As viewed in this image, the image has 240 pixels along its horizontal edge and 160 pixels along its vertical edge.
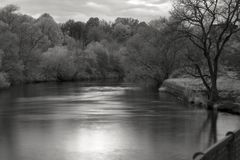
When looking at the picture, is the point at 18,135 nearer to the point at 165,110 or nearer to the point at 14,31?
the point at 165,110

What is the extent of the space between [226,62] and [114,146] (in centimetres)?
2210

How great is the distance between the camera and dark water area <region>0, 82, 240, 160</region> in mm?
15555

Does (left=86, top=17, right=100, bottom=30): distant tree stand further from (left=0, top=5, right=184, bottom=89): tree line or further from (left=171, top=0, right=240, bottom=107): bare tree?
(left=171, top=0, right=240, bottom=107): bare tree

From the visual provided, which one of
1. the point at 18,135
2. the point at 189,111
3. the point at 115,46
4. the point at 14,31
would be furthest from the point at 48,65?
the point at 18,135

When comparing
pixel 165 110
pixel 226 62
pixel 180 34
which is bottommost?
pixel 165 110

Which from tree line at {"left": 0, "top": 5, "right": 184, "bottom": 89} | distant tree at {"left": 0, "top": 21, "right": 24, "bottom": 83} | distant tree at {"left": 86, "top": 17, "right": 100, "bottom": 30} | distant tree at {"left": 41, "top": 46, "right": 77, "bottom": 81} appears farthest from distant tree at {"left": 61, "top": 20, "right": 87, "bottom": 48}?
distant tree at {"left": 0, "top": 21, "right": 24, "bottom": 83}

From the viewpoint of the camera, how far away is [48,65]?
249 feet

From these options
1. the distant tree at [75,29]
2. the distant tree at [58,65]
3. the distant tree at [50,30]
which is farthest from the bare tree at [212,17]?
the distant tree at [75,29]

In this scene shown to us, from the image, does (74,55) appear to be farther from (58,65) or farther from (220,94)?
(220,94)

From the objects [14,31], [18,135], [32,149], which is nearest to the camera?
[32,149]

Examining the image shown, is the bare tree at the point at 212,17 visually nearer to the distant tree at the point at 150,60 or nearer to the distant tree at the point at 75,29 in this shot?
the distant tree at the point at 150,60

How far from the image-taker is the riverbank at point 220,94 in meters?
28.6

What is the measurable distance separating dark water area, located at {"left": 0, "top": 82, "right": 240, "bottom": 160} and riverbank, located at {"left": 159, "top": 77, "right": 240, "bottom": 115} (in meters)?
1.24

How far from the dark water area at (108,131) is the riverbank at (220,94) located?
4.07ft
